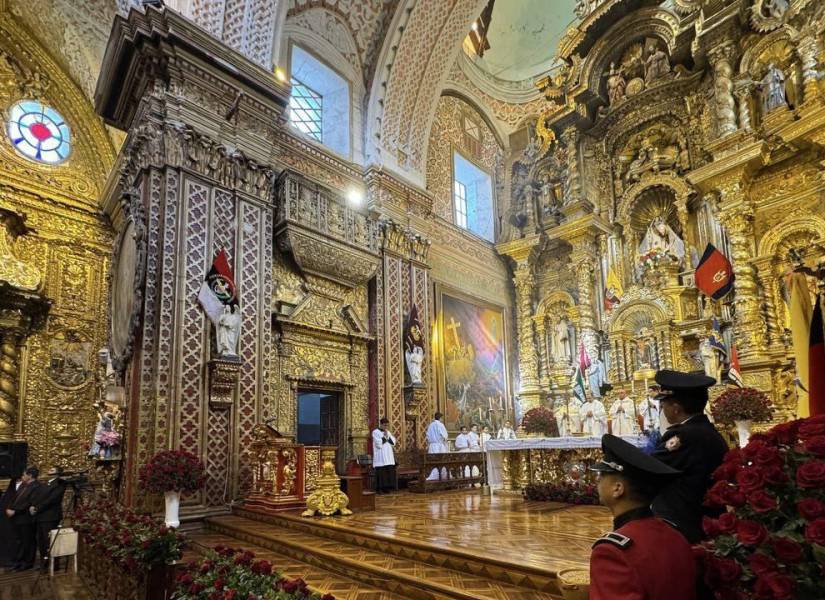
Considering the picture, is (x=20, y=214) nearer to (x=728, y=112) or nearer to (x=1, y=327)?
(x=1, y=327)

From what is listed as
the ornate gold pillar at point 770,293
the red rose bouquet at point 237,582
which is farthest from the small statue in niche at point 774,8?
the red rose bouquet at point 237,582

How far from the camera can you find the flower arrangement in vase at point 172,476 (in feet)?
24.6

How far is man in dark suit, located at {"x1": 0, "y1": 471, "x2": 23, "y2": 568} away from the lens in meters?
8.57

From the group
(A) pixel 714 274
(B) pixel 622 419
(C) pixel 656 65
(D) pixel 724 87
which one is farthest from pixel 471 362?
(C) pixel 656 65

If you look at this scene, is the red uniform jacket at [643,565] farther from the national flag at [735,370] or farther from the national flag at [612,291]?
the national flag at [612,291]

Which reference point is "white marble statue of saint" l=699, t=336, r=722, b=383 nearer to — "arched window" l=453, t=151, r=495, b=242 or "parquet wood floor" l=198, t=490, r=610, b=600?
"parquet wood floor" l=198, t=490, r=610, b=600

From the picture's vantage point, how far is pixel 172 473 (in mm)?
7621

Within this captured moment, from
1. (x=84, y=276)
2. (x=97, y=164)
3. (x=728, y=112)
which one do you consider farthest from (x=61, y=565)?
(x=728, y=112)

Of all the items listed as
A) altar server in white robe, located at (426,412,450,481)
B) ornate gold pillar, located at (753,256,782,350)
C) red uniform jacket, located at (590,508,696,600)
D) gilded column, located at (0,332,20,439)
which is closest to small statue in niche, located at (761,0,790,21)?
ornate gold pillar, located at (753,256,782,350)

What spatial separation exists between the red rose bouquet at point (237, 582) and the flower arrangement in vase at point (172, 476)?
3564 millimetres

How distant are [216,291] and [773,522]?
333 inches

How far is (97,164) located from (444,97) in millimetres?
9443

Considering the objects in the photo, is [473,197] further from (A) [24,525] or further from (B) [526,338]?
(A) [24,525]

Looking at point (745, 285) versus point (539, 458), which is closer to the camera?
point (539, 458)
